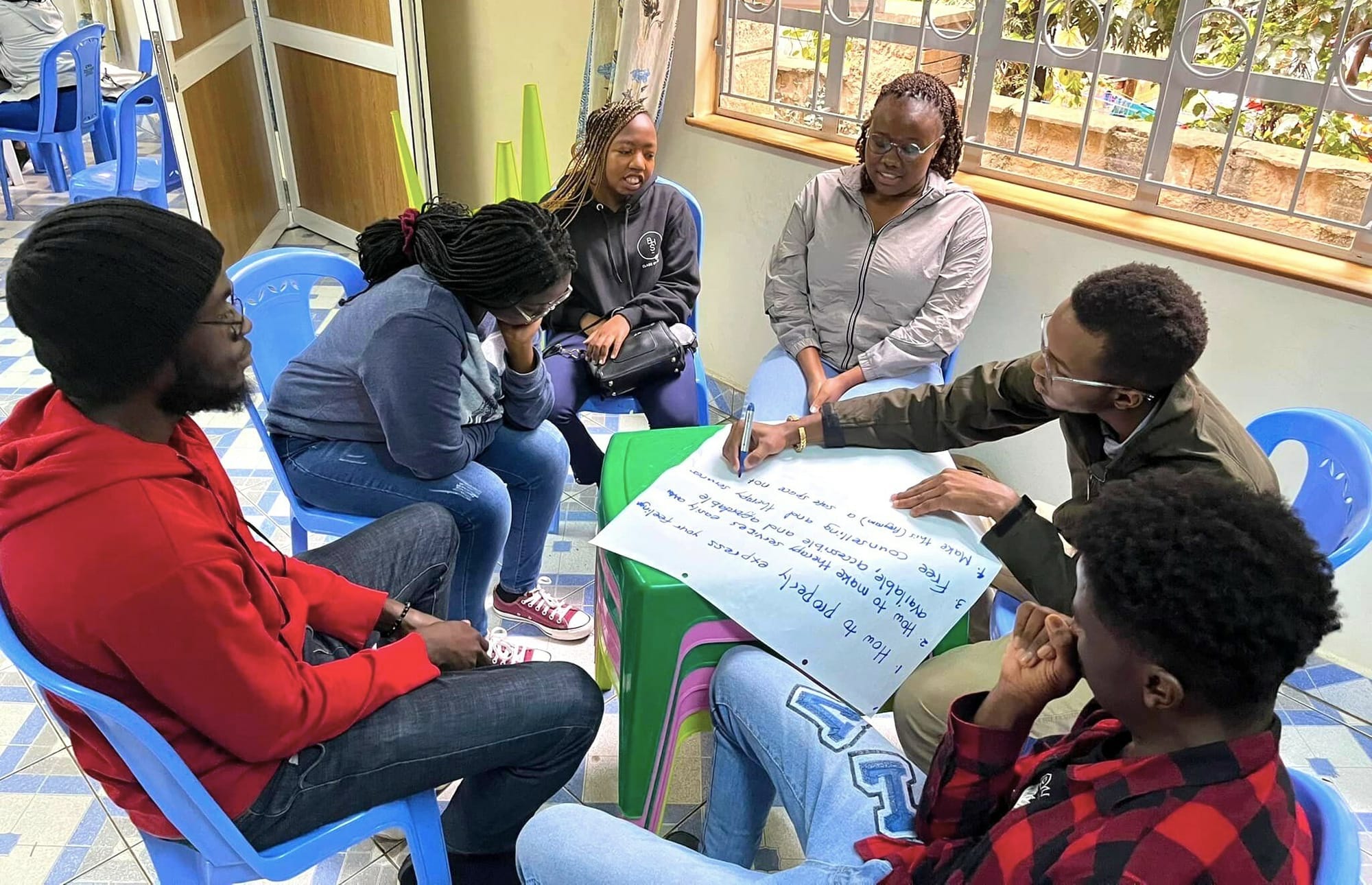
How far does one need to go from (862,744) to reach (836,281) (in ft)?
4.46

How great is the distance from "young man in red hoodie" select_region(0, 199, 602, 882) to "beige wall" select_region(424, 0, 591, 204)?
2.30 meters

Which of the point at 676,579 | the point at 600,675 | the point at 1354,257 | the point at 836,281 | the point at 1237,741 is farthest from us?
the point at 836,281

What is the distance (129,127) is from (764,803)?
354 cm

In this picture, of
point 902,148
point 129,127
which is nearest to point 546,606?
point 902,148

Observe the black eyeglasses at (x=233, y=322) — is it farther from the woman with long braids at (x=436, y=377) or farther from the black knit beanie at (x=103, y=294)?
the woman with long braids at (x=436, y=377)

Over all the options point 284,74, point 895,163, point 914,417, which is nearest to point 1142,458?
point 914,417

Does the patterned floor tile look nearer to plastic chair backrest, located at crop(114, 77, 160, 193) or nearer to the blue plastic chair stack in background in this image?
the blue plastic chair stack in background

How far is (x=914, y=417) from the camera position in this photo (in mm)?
1583

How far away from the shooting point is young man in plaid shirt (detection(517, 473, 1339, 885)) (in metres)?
0.74

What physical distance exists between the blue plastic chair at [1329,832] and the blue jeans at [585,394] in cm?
158

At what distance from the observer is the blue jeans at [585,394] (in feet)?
7.36

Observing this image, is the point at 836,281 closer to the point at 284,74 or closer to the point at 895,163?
the point at 895,163

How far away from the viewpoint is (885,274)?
7.09 ft

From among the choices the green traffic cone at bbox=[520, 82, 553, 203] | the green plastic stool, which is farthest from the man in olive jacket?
the green traffic cone at bbox=[520, 82, 553, 203]
